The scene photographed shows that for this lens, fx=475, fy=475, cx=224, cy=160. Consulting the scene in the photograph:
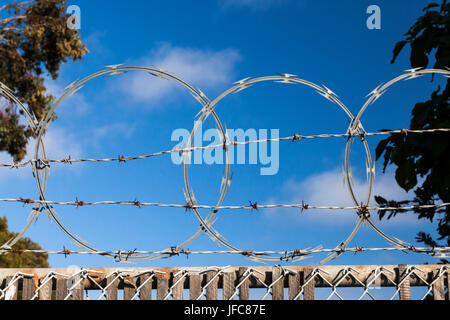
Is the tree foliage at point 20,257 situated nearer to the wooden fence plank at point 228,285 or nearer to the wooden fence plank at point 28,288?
A: the wooden fence plank at point 28,288

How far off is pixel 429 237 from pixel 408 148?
3.20 m

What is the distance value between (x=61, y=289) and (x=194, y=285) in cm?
83

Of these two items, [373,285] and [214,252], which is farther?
[373,285]

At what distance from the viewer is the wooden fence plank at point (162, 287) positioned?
2943 millimetres

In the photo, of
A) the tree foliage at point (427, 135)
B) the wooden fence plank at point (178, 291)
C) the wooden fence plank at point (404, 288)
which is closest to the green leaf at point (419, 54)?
the tree foliage at point (427, 135)

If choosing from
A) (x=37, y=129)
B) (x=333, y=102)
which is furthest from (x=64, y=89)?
(x=333, y=102)

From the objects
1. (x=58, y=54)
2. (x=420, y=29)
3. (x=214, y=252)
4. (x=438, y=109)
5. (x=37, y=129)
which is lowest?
(x=214, y=252)

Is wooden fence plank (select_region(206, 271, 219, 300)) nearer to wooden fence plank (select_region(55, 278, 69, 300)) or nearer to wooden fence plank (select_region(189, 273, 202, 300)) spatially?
wooden fence plank (select_region(189, 273, 202, 300))

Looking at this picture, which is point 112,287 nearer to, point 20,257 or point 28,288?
point 28,288

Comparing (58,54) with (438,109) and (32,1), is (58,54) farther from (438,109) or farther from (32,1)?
(438,109)

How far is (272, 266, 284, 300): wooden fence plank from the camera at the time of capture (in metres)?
2.99

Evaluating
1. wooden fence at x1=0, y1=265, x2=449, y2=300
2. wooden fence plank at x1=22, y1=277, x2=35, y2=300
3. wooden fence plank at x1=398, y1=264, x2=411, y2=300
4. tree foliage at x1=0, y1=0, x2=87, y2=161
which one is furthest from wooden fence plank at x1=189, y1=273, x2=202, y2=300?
tree foliage at x1=0, y1=0, x2=87, y2=161
